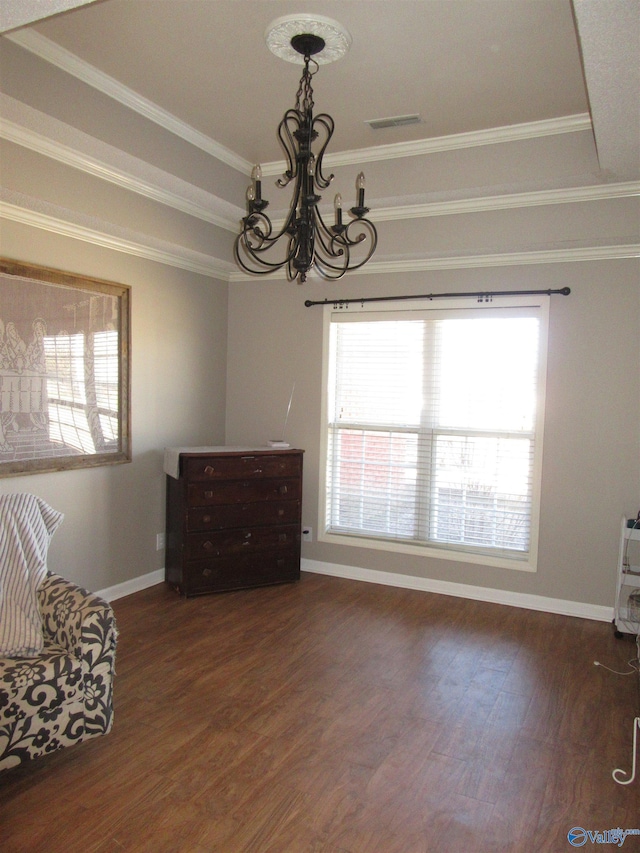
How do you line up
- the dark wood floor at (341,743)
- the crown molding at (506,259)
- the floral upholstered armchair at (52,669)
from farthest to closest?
the crown molding at (506,259)
the floral upholstered armchair at (52,669)
the dark wood floor at (341,743)

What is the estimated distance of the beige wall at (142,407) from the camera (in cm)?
352

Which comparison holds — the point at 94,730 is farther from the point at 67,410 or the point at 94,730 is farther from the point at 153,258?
the point at 153,258

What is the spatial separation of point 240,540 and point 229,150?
2648 mm

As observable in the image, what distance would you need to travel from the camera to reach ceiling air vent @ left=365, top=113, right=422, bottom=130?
3.41 meters

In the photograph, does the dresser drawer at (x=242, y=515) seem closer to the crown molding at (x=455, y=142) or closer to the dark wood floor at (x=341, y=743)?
the dark wood floor at (x=341, y=743)

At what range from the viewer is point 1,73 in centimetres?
257

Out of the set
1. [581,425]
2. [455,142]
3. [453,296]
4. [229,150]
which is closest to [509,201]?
[455,142]

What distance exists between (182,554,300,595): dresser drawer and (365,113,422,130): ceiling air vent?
2.94m

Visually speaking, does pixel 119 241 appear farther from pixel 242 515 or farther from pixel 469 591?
pixel 469 591

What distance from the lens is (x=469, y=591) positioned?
13.9ft

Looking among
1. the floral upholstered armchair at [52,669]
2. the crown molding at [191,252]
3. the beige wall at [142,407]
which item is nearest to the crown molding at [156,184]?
the crown molding at [191,252]

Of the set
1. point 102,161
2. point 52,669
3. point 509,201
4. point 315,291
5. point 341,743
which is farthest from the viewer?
point 315,291

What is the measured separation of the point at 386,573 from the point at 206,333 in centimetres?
234

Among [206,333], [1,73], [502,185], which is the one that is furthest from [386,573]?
[1,73]
